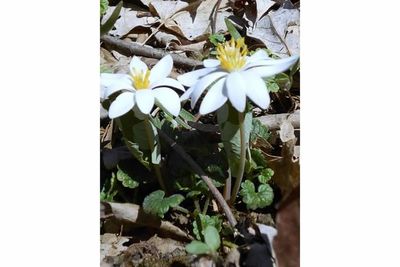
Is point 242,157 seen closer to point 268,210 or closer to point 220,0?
point 268,210

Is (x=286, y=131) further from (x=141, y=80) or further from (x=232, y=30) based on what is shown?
(x=141, y=80)

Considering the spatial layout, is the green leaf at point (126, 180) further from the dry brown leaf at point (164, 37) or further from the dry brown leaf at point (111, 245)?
the dry brown leaf at point (164, 37)

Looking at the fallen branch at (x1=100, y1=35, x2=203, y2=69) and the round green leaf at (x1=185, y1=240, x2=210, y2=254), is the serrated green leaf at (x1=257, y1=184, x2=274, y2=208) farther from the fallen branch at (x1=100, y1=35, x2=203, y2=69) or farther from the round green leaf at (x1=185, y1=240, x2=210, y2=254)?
the fallen branch at (x1=100, y1=35, x2=203, y2=69)

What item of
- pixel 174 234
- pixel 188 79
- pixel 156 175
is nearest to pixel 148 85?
pixel 188 79

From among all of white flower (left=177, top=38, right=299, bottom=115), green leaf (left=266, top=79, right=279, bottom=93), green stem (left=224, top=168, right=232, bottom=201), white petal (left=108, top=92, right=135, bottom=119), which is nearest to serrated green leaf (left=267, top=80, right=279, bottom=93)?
green leaf (left=266, top=79, right=279, bottom=93)

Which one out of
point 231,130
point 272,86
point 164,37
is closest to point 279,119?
point 272,86

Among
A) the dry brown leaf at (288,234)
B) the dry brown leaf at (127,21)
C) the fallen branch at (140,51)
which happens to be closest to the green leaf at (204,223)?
the dry brown leaf at (288,234)

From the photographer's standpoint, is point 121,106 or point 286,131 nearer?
point 121,106
